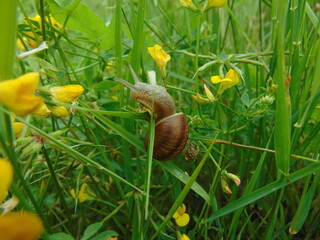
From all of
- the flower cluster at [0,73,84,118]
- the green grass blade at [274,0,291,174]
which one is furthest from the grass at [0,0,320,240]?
the flower cluster at [0,73,84,118]

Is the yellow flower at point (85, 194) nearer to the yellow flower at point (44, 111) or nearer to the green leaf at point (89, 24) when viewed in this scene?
the yellow flower at point (44, 111)

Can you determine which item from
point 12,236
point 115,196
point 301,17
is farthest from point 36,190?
point 301,17

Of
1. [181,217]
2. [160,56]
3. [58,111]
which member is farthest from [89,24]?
[181,217]

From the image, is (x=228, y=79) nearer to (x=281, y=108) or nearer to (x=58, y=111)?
(x=281, y=108)

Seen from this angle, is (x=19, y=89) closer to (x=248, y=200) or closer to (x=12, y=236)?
(x=12, y=236)

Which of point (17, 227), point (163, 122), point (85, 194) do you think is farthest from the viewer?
point (85, 194)

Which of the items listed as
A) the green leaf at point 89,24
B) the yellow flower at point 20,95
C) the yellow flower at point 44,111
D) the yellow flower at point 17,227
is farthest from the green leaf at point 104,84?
the yellow flower at point 17,227
